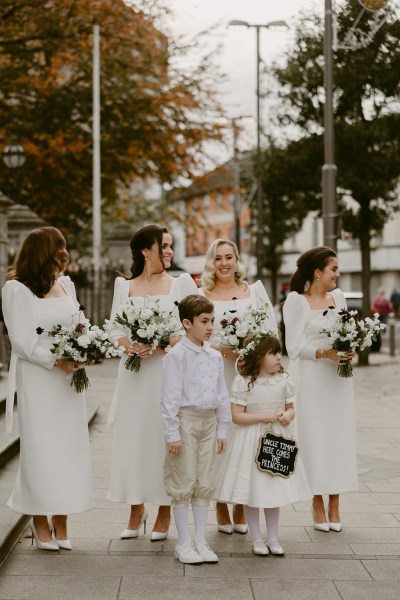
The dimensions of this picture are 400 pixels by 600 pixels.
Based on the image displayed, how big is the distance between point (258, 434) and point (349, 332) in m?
0.99

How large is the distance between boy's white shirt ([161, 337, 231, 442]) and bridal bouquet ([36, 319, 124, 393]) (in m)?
0.37

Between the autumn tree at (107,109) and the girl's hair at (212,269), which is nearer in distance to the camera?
the girl's hair at (212,269)

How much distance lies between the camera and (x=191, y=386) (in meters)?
6.19

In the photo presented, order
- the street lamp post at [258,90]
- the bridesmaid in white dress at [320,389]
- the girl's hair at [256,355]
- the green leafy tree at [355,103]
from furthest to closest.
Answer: the street lamp post at [258,90]
the green leafy tree at [355,103]
the bridesmaid in white dress at [320,389]
the girl's hair at [256,355]

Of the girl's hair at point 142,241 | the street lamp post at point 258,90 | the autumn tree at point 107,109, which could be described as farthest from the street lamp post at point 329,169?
the girl's hair at point 142,241

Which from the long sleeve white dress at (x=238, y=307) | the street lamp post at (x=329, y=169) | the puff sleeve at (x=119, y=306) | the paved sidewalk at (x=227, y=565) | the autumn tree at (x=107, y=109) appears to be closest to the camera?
the paved sidewalk at (x=227, y=565)

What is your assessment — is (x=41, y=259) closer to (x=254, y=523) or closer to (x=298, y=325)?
(x=298, y=325)

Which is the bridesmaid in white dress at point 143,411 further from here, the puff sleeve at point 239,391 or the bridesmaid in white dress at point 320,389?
the bridesmaid in white dress at point 320,389

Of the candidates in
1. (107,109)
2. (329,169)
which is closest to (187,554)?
(329,169)

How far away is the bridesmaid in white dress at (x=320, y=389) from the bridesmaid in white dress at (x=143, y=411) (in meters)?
0.83

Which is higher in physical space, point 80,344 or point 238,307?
point 238,307

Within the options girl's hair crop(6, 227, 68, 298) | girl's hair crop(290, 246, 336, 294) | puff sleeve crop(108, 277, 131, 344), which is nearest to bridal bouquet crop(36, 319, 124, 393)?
girl's hair crop(6, 227, 68, 298)

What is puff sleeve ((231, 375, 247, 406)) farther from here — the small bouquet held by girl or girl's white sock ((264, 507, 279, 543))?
the small bouquet held by girl

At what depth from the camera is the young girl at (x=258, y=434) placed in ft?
20.6
